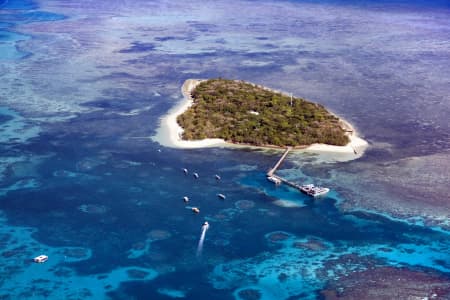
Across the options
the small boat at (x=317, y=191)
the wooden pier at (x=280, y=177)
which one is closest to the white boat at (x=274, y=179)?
the wooden pier at (x=280, y=177)

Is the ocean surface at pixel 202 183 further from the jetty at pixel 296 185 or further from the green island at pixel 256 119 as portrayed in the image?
the green island at pixel 256 119

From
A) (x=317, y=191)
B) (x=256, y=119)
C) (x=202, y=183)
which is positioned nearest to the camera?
(x=317, y=191)

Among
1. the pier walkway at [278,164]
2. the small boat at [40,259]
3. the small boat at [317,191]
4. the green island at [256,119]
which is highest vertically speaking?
the green island at [256,119]

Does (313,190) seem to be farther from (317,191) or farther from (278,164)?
(278,164)

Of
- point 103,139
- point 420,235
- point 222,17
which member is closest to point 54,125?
point 103,139

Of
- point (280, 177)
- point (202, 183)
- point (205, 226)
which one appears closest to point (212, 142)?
point (202, 183)

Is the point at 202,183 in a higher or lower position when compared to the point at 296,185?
lower

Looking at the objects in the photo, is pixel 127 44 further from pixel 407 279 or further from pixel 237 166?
pixel 407 279
